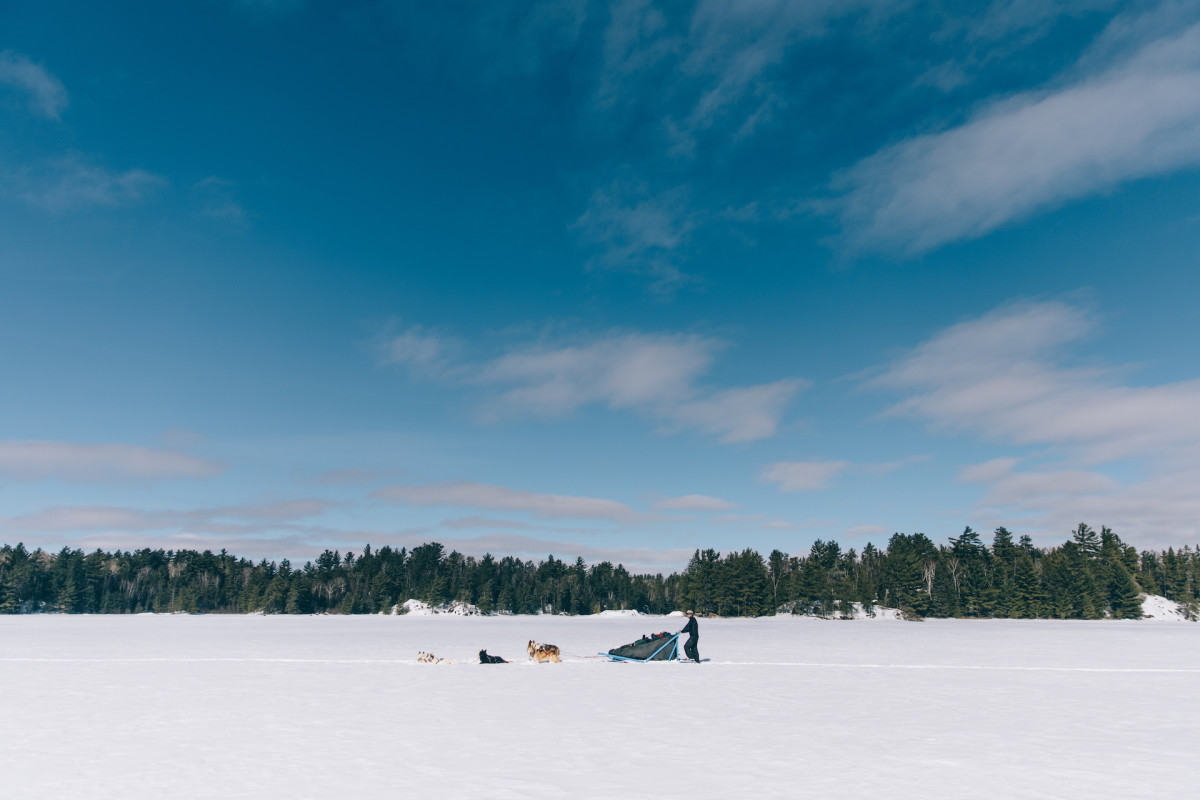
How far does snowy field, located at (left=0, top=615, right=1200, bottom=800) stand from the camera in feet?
32.5

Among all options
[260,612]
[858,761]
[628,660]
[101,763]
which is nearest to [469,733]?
[101,763]

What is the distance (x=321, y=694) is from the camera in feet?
63.0

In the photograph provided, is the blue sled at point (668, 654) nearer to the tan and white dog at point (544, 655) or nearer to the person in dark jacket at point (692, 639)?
the person in dark jacket at point (692, 639)

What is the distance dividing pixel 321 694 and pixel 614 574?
164 metres

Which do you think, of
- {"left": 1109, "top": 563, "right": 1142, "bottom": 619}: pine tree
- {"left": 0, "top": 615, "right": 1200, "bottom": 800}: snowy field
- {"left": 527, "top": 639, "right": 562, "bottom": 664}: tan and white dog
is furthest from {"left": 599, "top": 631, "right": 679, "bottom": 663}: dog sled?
{"left": 1109, "top": 563, "right": 1142, "bottom": 619}: pine tree

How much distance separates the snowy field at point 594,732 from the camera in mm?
9898

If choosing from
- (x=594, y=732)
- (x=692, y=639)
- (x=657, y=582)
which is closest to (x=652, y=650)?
(x=692, y=639)

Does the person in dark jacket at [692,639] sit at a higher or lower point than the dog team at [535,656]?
higher

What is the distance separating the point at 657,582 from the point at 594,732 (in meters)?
189

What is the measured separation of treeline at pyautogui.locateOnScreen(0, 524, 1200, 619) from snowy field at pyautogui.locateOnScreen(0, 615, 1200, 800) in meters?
107

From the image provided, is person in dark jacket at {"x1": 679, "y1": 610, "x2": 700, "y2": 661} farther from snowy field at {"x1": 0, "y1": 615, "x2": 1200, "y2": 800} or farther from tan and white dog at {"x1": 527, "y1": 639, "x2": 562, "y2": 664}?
tan and white dog at {"x1": 527, "y1": 639, "x2": 562, "y2": 664}

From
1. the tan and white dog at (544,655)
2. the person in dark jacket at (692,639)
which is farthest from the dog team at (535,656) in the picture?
the person in dark jacket at (692,639)

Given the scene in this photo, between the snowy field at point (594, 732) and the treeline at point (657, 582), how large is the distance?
107 m

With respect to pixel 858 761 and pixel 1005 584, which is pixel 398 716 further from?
pixel 1005 584
